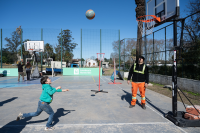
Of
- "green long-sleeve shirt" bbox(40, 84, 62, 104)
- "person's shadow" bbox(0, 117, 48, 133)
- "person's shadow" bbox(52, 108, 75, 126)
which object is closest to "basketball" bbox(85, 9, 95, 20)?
"person's shadow" bbox(52, 108, 75, 126)

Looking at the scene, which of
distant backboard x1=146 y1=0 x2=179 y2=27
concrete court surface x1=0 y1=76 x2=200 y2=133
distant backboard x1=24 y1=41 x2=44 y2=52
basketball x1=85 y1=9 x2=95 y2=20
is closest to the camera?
concrete court surface x1=0 y1=76 x2=200 y2=133

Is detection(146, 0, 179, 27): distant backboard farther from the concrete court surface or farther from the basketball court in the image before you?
the concrete court surface

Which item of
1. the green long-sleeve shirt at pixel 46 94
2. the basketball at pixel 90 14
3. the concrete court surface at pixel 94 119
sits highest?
the basketball at pixel 90 14

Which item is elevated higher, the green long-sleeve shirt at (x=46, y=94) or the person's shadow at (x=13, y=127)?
the green long-sleeve shirt at (x=46, y=94)

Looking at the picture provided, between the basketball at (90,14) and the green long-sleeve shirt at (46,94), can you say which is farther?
the basketball at (90,14)

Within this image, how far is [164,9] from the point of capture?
215 inches

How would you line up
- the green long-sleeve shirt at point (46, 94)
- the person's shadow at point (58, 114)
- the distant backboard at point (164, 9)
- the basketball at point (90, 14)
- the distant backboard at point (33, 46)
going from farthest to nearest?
the distant backboard at point (33, 46) → the basketball at point (90, 14) → the distant backboard at point (164, 9) → the person's shadow at point (58, 114) → the green long-sleeve shirt at point (46, 94)

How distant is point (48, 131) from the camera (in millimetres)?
3812

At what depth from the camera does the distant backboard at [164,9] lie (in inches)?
185

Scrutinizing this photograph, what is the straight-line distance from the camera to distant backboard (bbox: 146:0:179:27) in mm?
4691

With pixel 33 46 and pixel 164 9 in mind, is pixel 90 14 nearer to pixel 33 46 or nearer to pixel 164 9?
pixel 33 46

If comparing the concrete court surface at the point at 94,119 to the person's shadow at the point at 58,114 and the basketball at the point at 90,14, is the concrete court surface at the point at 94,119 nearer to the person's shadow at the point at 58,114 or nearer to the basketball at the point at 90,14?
the person's shadow at the point at 58,114

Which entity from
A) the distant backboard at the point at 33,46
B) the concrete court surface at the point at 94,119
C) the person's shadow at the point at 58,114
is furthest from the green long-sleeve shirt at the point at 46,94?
the distant backboard at the point at 33,46

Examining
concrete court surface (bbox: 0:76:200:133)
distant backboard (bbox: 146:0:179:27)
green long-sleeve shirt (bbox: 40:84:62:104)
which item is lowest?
concrete court surface (bbox: 0:76:200:133)
